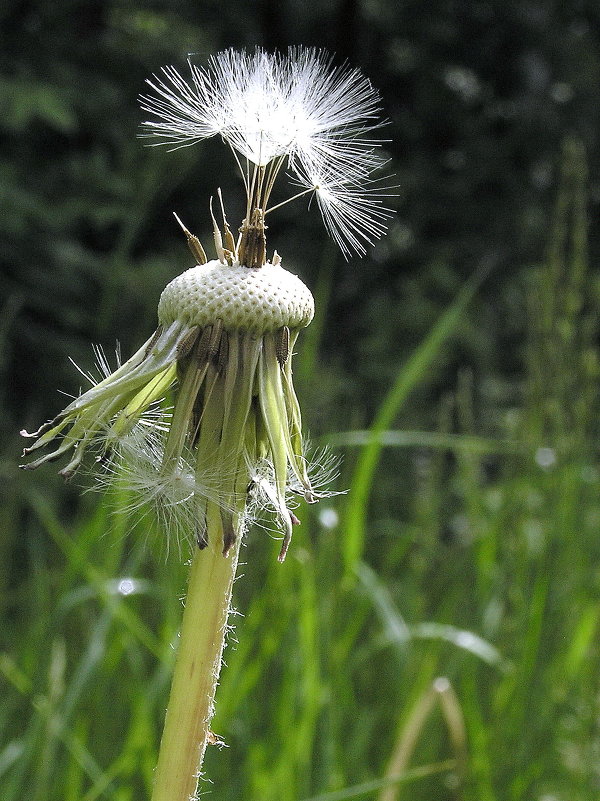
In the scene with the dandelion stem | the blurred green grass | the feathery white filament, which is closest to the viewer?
the dandelion stem

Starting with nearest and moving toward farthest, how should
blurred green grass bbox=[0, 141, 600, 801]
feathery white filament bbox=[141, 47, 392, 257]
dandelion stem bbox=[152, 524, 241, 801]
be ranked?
1. dandelion stem bbox=[152, 524, 241, 801]
2. feathery white filament bbox=[141, 47, 392, 257]
3. blurred green grass bbox=[0, 141, 600, 801]

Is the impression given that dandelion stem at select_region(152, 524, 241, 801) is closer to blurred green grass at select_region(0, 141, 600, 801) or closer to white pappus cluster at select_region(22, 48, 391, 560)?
white pappus cluster at select_region(22, 48, 391, 560)

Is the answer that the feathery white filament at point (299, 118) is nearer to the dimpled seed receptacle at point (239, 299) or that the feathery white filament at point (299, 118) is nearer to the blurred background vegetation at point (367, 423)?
the dimpled seed receptacle at point (239, 299)

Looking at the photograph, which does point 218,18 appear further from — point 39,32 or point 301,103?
point 301,103

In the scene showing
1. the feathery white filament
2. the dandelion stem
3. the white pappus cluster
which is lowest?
the dandelion stem

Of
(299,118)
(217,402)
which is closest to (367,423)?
(299,118)

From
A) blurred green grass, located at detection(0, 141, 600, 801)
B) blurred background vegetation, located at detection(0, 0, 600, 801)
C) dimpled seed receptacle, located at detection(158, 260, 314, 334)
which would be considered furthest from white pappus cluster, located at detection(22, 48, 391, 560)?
blurred green grass, located at detection(0, 141, 600, 801)

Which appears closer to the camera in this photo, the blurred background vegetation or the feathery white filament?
the feathery white filament

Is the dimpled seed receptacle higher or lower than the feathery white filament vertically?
lower
